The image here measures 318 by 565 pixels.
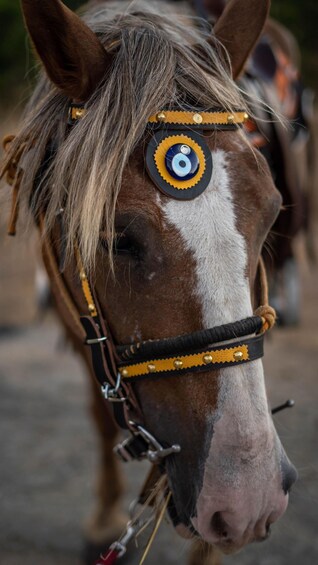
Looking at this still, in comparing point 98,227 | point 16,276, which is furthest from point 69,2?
point 16,276

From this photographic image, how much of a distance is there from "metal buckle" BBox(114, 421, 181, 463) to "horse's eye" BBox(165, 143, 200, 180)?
67 cm

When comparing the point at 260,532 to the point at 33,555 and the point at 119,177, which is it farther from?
the point at 33,555

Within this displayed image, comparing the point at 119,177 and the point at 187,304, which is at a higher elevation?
the point at 119,177

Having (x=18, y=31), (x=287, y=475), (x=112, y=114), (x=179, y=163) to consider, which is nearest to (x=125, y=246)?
(x=179, y=163)

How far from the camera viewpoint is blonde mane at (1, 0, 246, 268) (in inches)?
62.8

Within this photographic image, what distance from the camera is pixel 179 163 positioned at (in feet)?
5.23

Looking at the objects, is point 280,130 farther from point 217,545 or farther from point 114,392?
point 217,545

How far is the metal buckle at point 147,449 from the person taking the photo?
5.26 ft

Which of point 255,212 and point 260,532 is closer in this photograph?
point 260,532

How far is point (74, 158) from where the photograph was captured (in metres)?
1.68

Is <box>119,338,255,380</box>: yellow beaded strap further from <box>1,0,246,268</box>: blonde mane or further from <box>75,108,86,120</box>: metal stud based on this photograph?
<box>75,108,86,120</box>: metal stud

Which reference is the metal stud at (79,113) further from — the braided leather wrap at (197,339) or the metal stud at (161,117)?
the braided leather wrap at (197,339)

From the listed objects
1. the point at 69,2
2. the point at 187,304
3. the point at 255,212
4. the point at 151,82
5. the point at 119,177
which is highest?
the point at 69,2

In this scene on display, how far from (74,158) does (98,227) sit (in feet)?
0.77
